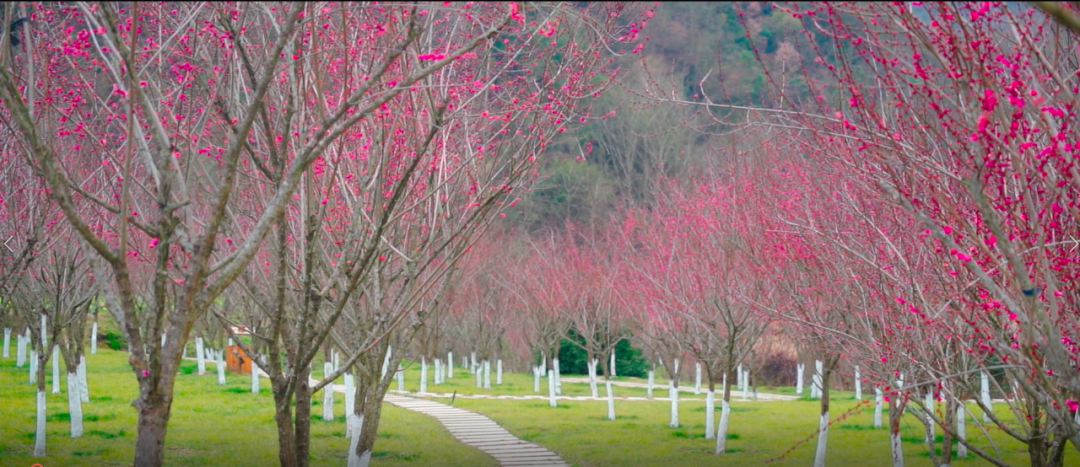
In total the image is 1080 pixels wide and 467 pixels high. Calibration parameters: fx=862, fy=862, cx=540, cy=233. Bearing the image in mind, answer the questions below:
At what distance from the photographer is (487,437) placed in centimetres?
1567

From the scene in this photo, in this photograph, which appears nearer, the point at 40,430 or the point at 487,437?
the point at 40,430

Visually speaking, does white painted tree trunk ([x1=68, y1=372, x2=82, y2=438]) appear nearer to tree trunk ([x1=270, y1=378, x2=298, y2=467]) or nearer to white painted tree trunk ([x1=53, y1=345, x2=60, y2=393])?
white painted tree trunk ([x1=53, y1=345, x2=60, y2=393])

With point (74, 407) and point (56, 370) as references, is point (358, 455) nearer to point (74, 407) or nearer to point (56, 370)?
point (74, 407)

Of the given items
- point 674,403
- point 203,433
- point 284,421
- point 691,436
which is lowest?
point 691,436

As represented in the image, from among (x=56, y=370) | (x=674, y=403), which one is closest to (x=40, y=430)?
(x=56, y=370)

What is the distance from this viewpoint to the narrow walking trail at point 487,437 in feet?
43.2

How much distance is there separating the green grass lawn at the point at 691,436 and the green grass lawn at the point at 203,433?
1.85 m

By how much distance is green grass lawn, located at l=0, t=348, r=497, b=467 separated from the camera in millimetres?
11914

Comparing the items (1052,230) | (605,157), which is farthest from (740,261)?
(605,157)

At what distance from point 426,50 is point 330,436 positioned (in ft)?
33.3

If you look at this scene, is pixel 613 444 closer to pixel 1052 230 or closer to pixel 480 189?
pixel 480 189

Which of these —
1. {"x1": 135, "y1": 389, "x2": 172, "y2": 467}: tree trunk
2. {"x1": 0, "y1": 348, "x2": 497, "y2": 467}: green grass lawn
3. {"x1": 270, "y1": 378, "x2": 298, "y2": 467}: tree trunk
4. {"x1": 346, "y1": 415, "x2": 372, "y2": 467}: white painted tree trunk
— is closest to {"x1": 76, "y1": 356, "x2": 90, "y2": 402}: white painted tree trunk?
{"x1": 0, "y1": 348, "x2": 497, "y2": 467}: green grass lawn

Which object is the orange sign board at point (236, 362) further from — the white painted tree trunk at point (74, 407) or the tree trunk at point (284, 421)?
the tree trunk at point (284, 421)

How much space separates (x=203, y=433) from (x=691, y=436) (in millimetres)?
8676
